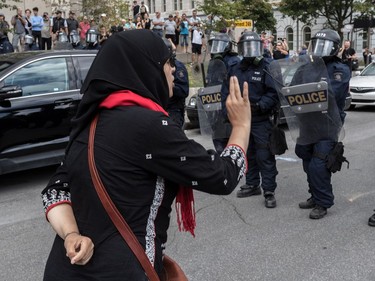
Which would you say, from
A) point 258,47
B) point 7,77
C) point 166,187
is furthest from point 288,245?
point 7,77

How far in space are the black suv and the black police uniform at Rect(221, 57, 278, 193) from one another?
6.85ft

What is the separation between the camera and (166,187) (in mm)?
1682

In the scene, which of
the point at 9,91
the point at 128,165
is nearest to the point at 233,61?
the point at 9,91

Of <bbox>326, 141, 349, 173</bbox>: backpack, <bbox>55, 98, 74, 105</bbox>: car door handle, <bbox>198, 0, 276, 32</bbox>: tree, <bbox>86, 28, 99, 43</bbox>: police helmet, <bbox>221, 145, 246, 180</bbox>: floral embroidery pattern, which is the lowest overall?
<bbox>326, 141, 349, 173</bbox>: backpack

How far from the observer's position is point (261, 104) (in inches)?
203

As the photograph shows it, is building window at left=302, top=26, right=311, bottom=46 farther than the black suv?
Yes

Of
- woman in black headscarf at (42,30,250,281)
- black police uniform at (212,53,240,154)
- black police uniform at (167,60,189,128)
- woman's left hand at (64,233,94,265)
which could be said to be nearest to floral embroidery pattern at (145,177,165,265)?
woman in black headscarf at (42,30,250,281)

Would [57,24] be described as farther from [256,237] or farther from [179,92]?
[256,237]

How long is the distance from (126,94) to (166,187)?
0.35m

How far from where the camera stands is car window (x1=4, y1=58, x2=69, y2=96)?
589 centimetres

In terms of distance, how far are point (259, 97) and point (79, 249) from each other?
3959 mm

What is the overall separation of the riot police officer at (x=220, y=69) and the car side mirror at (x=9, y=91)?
7.32ft

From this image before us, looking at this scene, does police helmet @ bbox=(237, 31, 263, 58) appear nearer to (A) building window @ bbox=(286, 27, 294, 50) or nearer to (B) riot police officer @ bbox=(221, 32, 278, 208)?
(B) riot police officer @ bbox=(221, 32, 278, 208)

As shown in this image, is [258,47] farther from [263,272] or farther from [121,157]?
[121,157]
